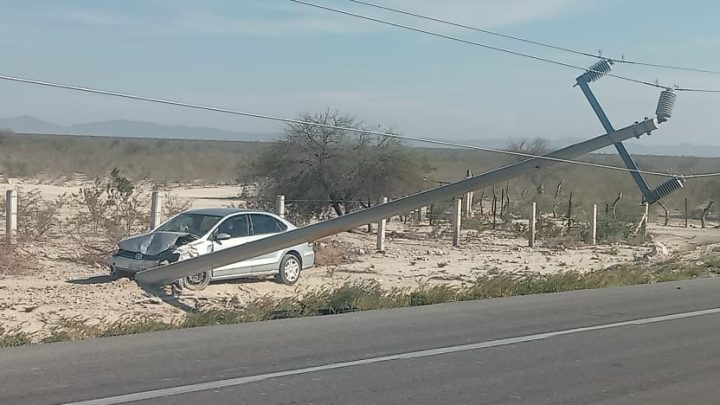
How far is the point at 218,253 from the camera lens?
54.7ft

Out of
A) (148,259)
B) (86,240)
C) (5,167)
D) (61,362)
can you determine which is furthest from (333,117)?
(5,167)

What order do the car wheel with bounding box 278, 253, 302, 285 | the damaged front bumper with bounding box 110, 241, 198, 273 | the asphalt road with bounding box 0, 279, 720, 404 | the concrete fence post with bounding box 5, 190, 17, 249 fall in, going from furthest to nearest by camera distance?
1. the concrete fence post with bounding box 5, 190, 17, 249
2. the car wheel with bounding box 278, 253, 302, 285
3. the damaged front bumper with bounding box 110, 241, 198, 273
4. the asphalt road with bounding box 0, 279, 720, 404

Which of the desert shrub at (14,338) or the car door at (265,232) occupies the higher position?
the car door at (265,232)

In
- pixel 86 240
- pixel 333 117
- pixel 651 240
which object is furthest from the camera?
pixel 651 240

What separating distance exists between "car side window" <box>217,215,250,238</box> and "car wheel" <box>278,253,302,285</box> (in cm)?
117

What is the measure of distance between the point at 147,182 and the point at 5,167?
12.8 m

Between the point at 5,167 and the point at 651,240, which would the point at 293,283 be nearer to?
the point at 651,240

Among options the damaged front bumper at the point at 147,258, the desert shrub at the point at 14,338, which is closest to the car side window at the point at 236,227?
the damaged front bumper at the point at 147,258

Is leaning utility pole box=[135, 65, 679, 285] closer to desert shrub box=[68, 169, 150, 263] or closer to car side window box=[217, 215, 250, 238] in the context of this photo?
car side window box=[217, 215, 250, 238]

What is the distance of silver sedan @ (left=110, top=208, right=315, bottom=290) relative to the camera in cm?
1833

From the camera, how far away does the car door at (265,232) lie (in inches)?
784

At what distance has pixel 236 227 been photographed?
65.0ft

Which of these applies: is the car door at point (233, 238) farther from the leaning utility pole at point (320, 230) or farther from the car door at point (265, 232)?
the leaning utility pole at point (320, 230)

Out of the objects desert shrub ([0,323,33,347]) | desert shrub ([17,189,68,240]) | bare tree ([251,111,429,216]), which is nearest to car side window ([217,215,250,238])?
desert shrub ([17,189,68,240])
